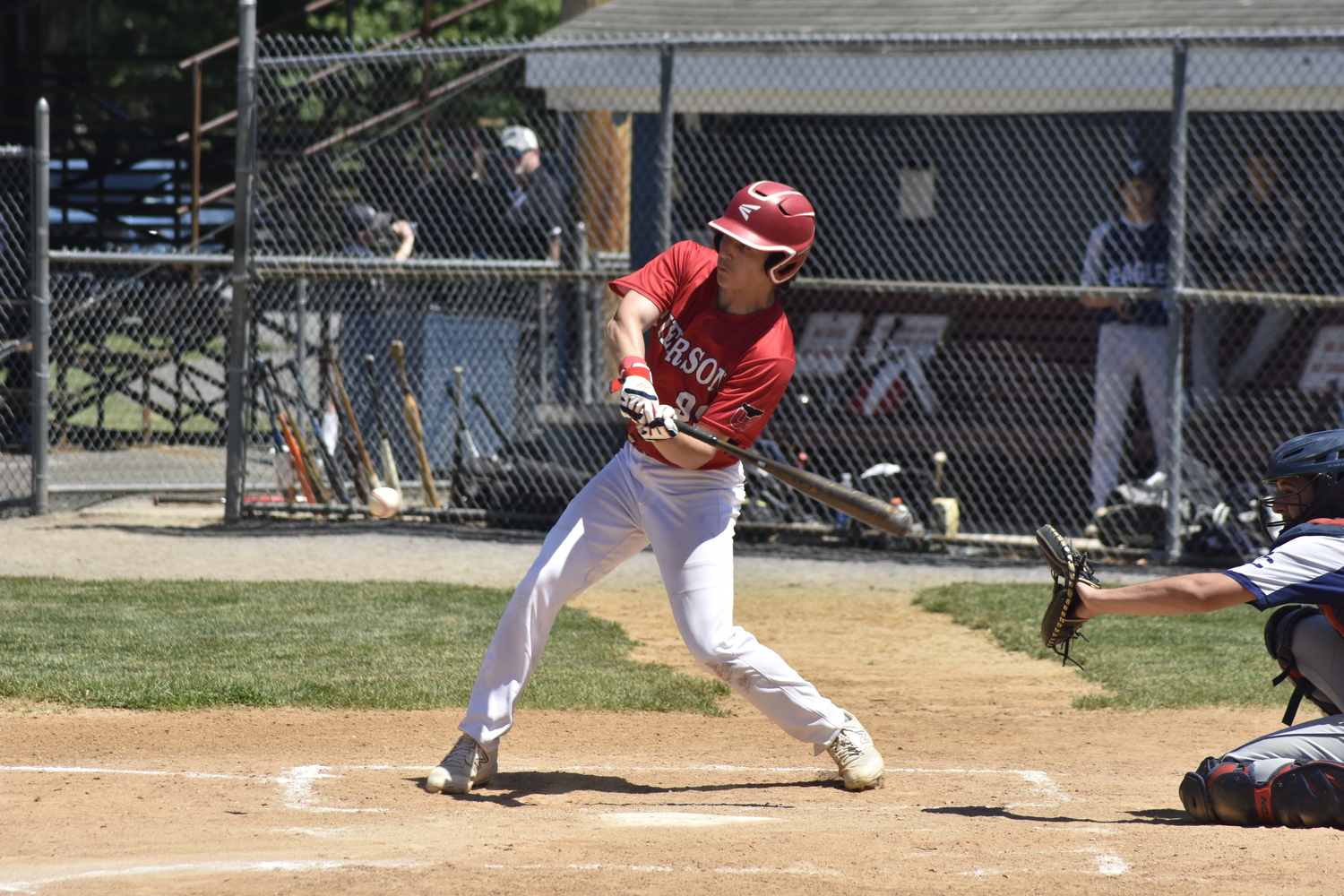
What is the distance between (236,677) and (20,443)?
281 inches

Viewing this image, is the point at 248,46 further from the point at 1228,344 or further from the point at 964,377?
the point at 1228,344

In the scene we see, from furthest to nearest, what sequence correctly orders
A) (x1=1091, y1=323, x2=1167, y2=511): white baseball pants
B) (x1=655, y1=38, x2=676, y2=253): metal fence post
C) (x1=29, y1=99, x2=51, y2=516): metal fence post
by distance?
(x1=29, y1=99, x2=51, y2=516): metal fence post < (x1=1091, y1=323, x2=1167, y2=511): white baseball pants < (x1=655, y1=38, x2=676, y2=253): metal fence post

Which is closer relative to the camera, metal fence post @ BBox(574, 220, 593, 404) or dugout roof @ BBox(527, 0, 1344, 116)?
dugout roof @ BBox(527, 0, 1344, 116)

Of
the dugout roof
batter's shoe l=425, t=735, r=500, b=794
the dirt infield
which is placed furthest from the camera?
the dugout roof

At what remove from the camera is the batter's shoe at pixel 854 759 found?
459 cm

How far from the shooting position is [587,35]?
38.2 feet

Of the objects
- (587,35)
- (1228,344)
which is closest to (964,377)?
(1228,344)

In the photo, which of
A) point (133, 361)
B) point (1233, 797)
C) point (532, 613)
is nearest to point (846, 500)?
point (532, 613)

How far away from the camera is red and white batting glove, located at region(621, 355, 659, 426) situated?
4.14 meters

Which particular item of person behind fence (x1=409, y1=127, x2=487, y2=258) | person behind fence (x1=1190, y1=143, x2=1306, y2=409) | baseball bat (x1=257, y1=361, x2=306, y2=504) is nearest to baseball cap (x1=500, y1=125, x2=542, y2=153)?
person behind fence (x1=409, y1=127, x2=487, y2=258)

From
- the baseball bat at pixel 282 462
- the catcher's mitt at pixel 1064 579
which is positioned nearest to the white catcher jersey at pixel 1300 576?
the catcher's mitt at pixel 1064 579

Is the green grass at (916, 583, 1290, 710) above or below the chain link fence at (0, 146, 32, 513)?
below

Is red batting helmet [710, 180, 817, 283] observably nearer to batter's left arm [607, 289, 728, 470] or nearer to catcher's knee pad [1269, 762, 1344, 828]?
batter's left arm [607, 289, 728, 470]

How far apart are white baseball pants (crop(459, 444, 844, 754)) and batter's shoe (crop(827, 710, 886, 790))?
0.16 feet
